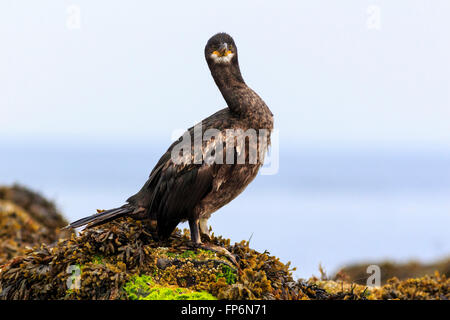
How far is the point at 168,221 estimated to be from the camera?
287 inches

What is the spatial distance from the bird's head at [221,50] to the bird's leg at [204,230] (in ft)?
7.99

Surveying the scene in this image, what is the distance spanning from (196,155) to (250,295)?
210cm

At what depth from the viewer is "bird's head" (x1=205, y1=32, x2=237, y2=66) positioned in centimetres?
751

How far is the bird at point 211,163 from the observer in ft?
23.8

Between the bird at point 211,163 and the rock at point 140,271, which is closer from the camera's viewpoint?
the rock at point 140,271

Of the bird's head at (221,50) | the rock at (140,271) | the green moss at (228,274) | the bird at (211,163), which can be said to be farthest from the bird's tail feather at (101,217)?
the bird's head at (221,50)

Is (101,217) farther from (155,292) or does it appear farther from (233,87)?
(233,87)

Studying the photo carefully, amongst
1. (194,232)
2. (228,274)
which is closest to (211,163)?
(194,232)

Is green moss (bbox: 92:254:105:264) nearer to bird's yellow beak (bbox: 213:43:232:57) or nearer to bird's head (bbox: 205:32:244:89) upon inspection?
bird's head (bbox: 205:32:244:89)

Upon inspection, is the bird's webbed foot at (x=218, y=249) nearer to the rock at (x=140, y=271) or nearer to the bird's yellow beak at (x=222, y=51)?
the rock at (x=140, y=271)

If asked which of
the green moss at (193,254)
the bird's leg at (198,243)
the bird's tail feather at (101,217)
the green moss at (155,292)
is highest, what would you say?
the bird's tail feather at (101,217)
